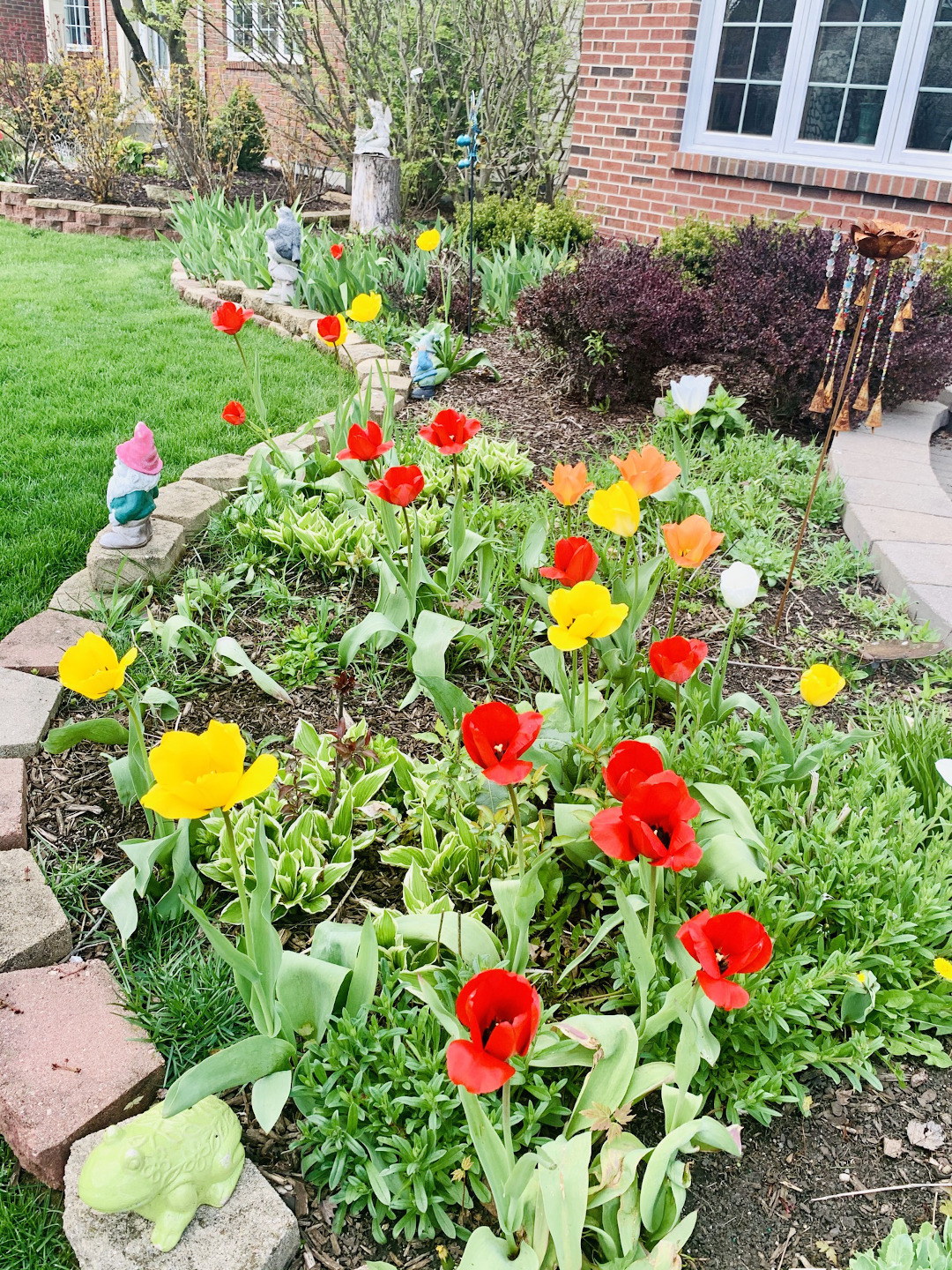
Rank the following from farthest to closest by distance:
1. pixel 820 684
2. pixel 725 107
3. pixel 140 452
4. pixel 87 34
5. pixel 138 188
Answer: pixel 87 34, pixel 138 188, pixel 725 107, pixel 140 452, pixel 820 684

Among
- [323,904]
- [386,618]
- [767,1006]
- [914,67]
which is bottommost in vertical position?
[323,904]

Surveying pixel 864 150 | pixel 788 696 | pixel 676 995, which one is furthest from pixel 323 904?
pixel 864 150

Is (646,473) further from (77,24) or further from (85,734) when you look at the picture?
(77,24)

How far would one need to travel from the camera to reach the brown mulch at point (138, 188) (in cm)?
868

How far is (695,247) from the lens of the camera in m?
5.74

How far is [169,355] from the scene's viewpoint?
4.73m

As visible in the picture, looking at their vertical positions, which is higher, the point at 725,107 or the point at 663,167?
the point at 725,107

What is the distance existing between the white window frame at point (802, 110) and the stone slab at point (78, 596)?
4.93m

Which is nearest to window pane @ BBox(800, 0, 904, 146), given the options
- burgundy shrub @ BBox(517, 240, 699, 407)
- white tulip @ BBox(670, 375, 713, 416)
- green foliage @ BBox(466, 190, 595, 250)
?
green foliage @ BBox(466, 190, 595, 250)

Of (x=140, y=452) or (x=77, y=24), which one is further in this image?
(x=77, y=24)

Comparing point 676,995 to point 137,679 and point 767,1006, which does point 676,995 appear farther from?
point 137,679

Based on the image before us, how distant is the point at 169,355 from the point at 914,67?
436 cm

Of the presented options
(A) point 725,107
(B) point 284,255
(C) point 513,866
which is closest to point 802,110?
(A) point 725,107

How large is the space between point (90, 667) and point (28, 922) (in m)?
0.51
